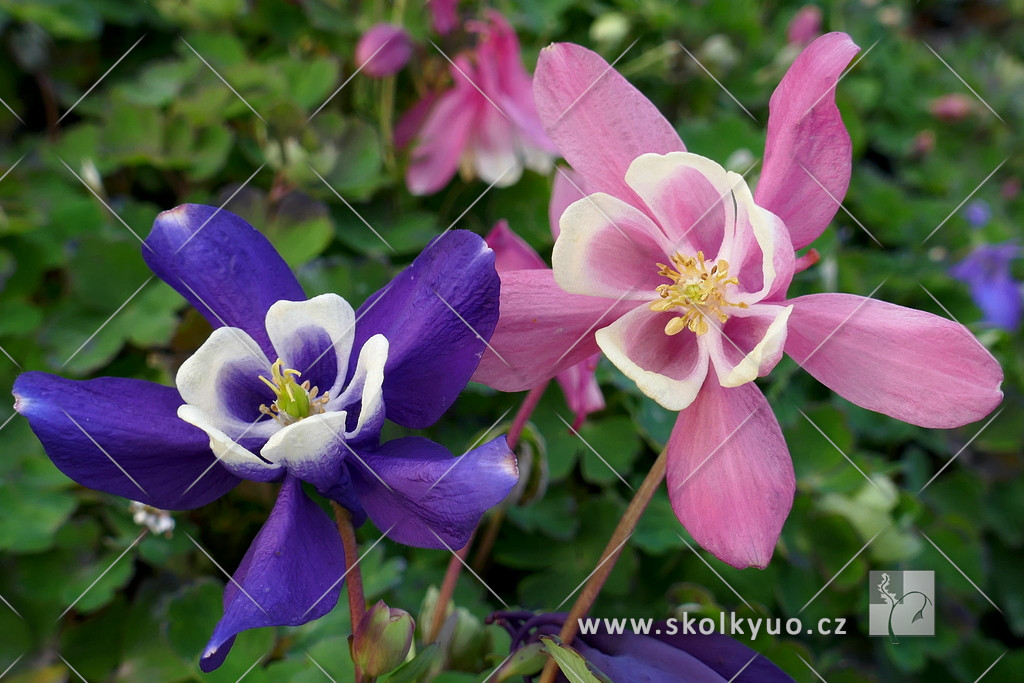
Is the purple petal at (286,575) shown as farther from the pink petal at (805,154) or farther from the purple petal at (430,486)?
the pink petal at (805,154)

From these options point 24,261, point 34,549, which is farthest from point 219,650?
point 24,261

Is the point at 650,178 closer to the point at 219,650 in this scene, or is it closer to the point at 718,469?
the point at 718,469

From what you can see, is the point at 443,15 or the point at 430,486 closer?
the point at 430,486

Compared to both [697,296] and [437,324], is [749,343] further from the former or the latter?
[437,324]

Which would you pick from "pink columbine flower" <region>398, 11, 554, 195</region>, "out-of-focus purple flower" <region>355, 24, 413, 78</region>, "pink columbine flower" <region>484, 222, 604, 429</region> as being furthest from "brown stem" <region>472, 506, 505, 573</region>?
"out-of-focus purple flower" <region>355, 24, 413, 78</region>

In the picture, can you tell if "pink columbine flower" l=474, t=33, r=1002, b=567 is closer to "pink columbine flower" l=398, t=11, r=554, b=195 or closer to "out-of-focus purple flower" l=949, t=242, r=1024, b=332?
"pink columbine flower" l=398, t=11, r=554, b=195

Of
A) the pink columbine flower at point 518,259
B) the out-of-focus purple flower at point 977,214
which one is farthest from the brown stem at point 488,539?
the out-of-focus purple flower at point 977,214

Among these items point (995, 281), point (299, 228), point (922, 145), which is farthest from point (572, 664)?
point (922, 145)
